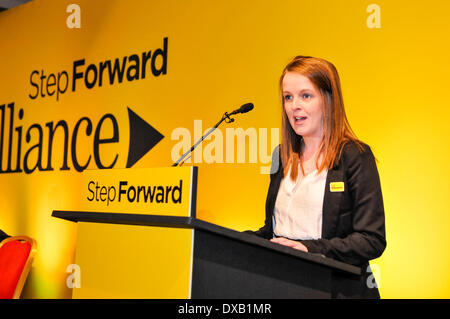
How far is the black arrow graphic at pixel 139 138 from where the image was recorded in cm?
418

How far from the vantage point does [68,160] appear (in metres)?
4.86

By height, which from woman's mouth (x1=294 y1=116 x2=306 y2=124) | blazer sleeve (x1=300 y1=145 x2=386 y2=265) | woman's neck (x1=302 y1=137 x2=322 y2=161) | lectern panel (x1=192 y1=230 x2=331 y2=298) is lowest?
lectern panel (x1=192 y1=230 x2=331 y2=298)

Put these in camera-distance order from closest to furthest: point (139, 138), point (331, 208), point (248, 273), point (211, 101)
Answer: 1. point (248, 273)
2. point (331, 208)
3. point (211, 101)
4. point (139, 138)

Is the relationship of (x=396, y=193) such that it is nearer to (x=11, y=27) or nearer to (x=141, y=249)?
(x=141, y=249)

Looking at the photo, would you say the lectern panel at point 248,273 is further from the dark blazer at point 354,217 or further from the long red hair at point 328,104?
the long red hair at point 328,104

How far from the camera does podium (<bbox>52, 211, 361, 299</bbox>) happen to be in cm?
138

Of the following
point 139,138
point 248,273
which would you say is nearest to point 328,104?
point 248,273

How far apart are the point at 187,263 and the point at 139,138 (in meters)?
3.02

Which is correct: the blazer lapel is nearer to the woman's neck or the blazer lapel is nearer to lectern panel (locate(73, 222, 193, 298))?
the woman's neck

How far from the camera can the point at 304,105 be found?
7.05ft

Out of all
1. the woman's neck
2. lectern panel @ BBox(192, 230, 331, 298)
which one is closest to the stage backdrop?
lectern panel @ BBox(192, 230, 331, 298)

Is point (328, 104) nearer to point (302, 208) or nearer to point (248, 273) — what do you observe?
point (302, 208)

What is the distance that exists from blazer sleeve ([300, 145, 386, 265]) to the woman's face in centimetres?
22
